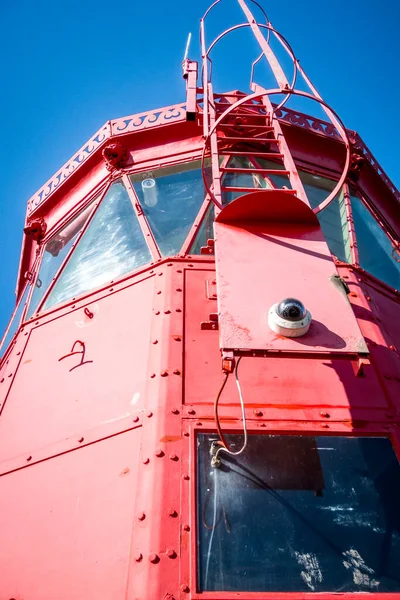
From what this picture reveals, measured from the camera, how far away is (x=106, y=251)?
237 inches

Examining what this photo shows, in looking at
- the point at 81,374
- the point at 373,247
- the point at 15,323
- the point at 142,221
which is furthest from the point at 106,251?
the point at 373,247

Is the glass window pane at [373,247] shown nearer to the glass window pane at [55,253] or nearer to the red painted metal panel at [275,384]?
the red painted metal panel at [275,384]

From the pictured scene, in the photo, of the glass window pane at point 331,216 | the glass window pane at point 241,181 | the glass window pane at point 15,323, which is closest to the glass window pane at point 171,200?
the glass window pane at point 241,181

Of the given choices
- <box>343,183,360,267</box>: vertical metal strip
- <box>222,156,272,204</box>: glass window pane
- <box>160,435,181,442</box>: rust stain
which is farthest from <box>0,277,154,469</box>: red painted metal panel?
<box>343,183,360,267</box>: vertical metal strip

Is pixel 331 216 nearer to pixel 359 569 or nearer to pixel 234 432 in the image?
pixel 234 432

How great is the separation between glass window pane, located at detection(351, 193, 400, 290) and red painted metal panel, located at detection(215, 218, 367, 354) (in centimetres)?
248

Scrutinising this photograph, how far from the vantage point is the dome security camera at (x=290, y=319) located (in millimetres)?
3098

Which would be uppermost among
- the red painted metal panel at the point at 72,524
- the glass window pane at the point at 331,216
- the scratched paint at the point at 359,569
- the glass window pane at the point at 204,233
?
the glass window pane at the point at 331,216

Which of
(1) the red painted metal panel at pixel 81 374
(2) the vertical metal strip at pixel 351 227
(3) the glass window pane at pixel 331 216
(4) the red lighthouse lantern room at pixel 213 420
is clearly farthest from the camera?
(3) the glass window pane at pixel 331 216

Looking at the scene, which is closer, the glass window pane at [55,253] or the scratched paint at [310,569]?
the scratched paint at [310,569]

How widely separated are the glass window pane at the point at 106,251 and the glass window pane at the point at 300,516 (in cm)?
274

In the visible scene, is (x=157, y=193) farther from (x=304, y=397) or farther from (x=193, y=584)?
(x=193, y=584)

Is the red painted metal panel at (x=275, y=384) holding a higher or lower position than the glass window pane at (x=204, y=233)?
lower

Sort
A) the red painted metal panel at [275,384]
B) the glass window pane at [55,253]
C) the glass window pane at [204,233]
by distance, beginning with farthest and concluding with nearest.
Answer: the glass window pane at [55,253] → the glass window pane at [204,233] → the red painted metal panel at [275,384]
